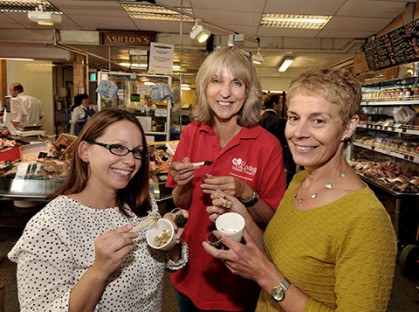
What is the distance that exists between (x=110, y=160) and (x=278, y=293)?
831 mm

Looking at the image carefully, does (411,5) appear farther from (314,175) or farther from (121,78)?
(314,175)

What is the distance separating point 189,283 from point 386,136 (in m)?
5.29

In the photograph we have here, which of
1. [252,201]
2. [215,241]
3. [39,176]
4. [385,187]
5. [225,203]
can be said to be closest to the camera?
[215,241]

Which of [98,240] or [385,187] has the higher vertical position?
[98,240]

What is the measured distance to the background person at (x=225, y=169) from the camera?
1.73m

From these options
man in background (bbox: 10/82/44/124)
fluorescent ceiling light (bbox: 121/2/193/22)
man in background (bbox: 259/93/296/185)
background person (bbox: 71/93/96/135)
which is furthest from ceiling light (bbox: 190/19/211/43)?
man in background (bbox: 10/82/44/124)

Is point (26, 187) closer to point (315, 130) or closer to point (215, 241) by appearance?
point (215, 241)

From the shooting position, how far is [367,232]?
100 centimetres

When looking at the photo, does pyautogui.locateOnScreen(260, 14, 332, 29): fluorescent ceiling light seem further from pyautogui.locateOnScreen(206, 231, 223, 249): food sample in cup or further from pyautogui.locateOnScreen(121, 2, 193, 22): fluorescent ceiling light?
pyautogui.locateOnScreen(206, 231, 223, 249): food sample in cup

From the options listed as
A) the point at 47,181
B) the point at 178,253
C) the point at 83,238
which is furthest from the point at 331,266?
the point at 47,181

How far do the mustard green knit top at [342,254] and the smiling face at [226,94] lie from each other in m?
0.74

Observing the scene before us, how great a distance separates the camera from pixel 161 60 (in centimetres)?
630

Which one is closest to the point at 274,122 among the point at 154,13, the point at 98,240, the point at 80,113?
the point at 154,13

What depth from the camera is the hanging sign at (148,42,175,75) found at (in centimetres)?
626
